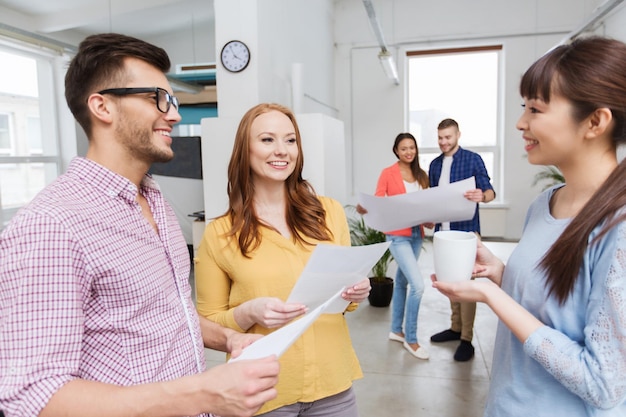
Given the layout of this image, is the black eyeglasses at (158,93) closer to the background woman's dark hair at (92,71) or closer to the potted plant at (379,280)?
the background woman's dark hair at (92,71)

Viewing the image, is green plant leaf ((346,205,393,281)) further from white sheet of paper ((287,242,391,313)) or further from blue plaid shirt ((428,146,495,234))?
white sheet of paper ((287,242,391,313))

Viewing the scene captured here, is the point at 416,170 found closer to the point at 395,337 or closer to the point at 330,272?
the point at 395,337

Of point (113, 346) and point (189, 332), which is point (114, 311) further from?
point (189, 332)

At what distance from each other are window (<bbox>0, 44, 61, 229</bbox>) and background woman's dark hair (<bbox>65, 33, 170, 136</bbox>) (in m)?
4.65

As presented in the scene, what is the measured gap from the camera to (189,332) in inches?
40.4

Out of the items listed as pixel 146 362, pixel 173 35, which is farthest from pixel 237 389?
pixel 173 35

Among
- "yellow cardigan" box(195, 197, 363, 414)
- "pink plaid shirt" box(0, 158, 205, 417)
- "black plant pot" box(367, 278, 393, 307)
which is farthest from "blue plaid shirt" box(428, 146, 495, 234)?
"pink plaid shirt" box(0, 158, 205, 417)

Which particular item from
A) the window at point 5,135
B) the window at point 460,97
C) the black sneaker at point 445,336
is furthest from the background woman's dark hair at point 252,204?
the window at point 460,97

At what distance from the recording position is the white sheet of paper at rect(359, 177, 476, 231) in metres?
2.31

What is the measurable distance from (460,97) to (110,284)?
6.89 m

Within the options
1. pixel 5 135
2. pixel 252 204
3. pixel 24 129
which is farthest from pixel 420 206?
pixel 24 129

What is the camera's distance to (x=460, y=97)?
22.7 feet

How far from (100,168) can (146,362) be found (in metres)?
0.41

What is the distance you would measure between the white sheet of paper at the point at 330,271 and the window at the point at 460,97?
19.9ft
